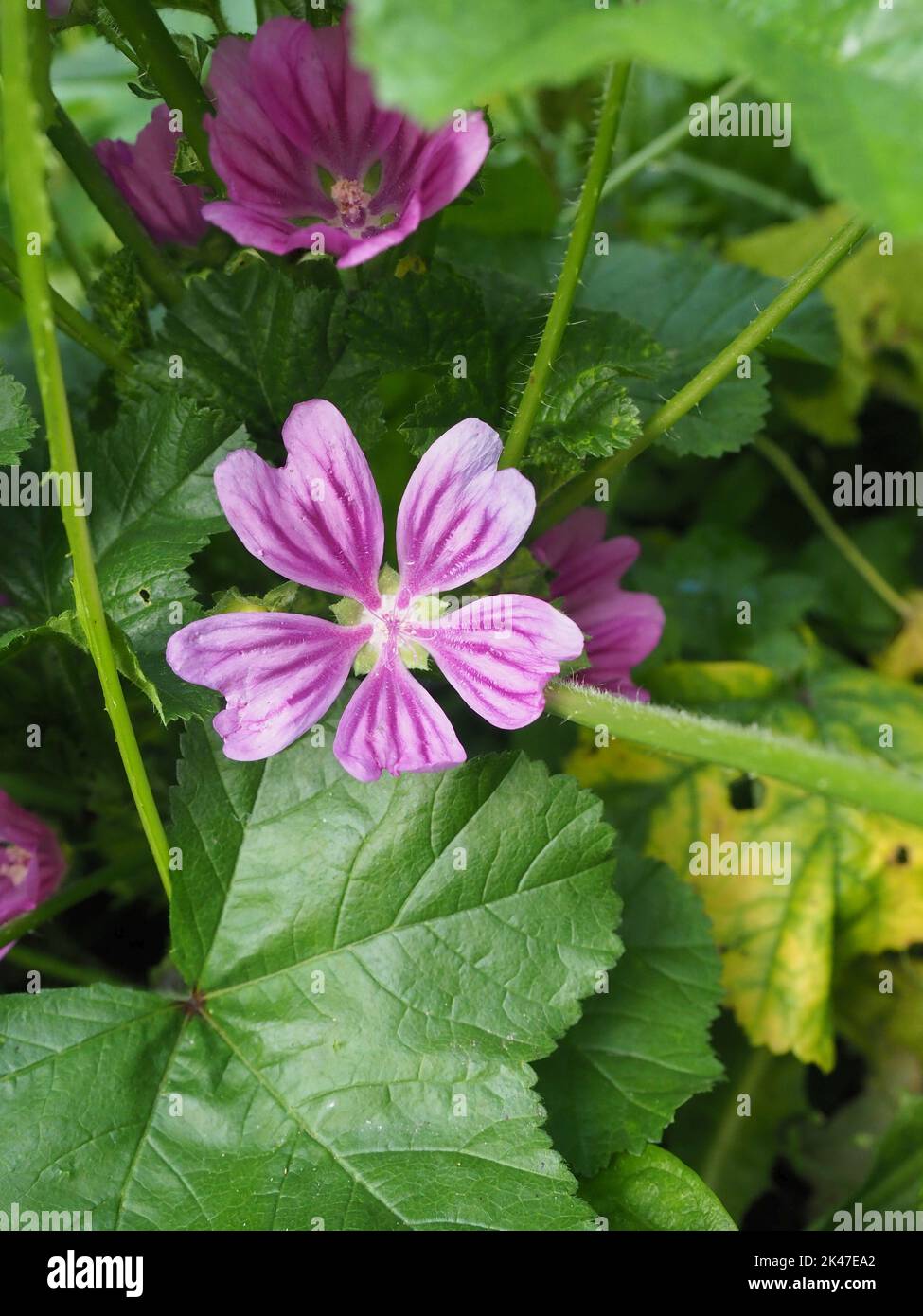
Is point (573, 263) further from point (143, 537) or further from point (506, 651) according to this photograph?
point (143, 537)

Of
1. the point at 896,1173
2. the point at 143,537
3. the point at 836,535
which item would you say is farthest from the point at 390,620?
the point at 836,535

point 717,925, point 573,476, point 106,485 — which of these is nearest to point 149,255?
point 106,485

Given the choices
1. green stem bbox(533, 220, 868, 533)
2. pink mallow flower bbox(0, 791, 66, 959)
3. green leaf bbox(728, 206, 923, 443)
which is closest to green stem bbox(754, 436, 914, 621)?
green leaf bbox(728, 206, 923, 443)

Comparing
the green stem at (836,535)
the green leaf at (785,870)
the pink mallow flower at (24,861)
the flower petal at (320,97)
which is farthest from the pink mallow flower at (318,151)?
the green stem at (836,535)

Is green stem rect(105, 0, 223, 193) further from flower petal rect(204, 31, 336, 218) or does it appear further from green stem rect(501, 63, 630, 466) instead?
green stem rect(501, 63, 630, 466)

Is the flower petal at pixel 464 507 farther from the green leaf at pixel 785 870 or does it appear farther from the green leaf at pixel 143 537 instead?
the green leaf at pixel 785 870

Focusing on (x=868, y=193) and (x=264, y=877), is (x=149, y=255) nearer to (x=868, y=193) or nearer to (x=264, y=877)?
(x=264, y=877)
